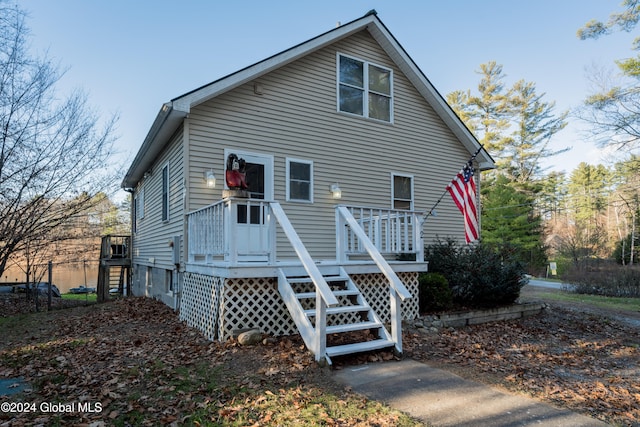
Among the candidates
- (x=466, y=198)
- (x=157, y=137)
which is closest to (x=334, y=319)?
(x=466, y=198)

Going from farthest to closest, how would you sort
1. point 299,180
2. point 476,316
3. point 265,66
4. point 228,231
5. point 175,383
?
point 299,180
point 265,66
point 476,316
point 228,231
point 175,383

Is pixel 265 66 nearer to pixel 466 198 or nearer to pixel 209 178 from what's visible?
pixel 209 178

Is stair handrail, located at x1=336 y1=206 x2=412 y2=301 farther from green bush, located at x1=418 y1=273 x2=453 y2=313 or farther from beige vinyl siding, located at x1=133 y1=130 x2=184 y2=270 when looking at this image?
beige vinyl siding, located at x1=133 y1=130 x2=184 y2=270

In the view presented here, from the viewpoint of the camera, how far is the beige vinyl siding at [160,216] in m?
8.11

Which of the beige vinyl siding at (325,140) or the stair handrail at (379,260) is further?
the beige vinyl siding at (325,140)

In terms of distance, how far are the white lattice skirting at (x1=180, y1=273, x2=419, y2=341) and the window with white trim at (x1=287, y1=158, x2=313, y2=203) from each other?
264 centimetres

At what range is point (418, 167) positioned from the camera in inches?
424

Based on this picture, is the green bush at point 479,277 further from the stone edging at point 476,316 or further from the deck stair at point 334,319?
the deck stair at point 334,319

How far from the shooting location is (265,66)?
322 inches

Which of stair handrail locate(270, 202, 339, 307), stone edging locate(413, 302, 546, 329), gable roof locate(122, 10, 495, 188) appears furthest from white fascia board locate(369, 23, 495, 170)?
stair handrail locate(270, 202, 339, 307)

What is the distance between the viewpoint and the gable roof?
741 centimetres

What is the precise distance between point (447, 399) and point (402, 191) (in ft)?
23.4

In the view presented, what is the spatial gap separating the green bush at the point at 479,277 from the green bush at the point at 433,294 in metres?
0.52

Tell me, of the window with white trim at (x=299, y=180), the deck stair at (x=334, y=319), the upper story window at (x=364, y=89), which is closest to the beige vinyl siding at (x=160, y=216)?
the window with white trim at (x=299, y=180)
